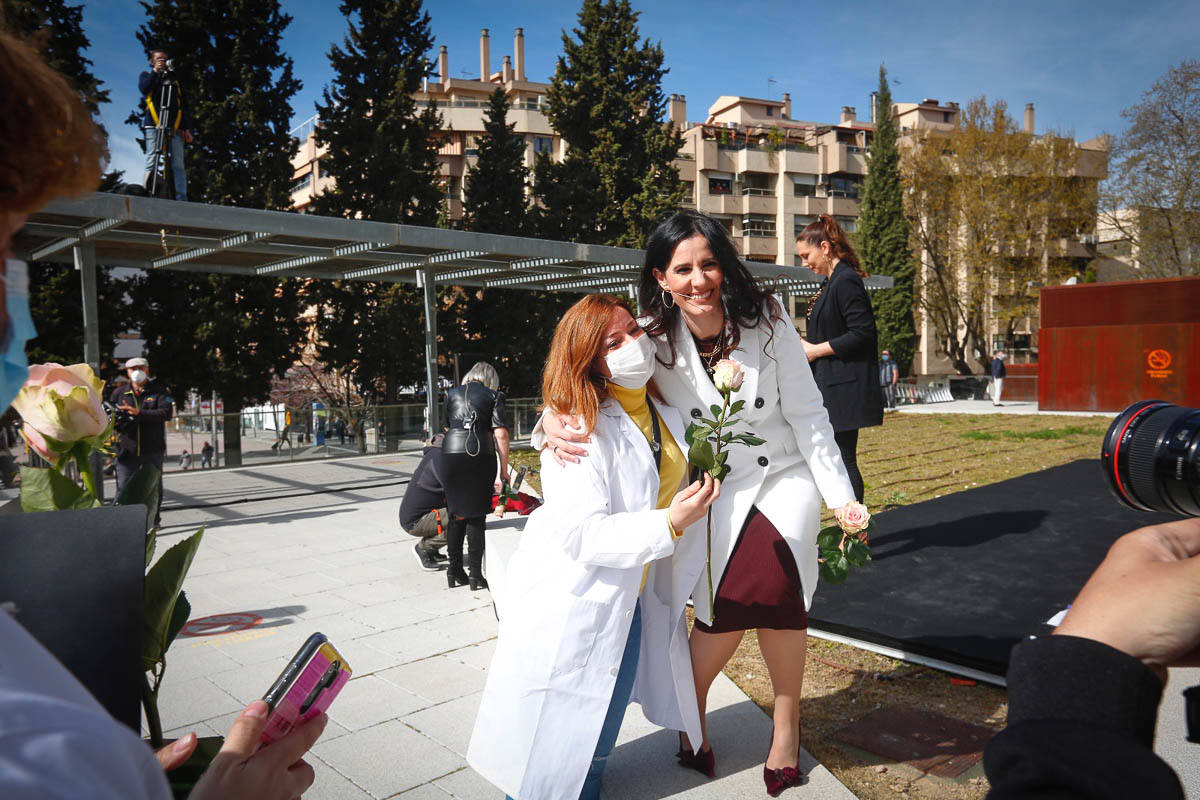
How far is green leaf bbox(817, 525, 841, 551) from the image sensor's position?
286 cm

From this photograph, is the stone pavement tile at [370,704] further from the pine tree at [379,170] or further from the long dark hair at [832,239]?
the pine tree at [379,170]

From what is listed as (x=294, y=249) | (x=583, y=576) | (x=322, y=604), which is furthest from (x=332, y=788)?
(x=294, y=249)

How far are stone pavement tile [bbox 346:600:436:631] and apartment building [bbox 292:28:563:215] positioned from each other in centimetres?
3901

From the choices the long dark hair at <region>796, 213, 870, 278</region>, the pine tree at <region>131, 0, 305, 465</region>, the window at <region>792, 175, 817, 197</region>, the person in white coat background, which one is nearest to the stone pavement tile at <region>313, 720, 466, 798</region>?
the person in white coat background

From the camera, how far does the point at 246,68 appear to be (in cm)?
2308

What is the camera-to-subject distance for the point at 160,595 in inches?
61.6

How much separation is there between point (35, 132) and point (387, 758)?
310 cm

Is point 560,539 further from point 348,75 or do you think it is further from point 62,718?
point 348,75

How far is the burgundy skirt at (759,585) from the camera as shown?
2783 millimetres

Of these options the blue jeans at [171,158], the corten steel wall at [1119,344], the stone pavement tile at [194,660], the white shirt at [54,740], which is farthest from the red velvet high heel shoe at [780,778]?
the corten steel wall at [1119,344]

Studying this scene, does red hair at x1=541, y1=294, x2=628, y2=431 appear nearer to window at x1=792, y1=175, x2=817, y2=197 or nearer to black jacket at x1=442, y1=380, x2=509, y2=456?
black jacket at x1=442, y1=380, x2=509, y2=456

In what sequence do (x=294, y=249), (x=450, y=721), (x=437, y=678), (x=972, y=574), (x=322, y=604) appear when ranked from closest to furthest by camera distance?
(x=450, y=721)
(x=437, y=678)
(x=972, y=574)
(x=322, y=604)
(x=294, y=249)

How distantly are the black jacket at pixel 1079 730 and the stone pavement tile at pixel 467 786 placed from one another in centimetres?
258

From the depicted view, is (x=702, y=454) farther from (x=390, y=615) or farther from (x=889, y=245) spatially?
(x=889, y=245)
